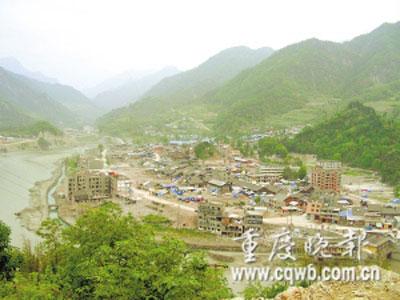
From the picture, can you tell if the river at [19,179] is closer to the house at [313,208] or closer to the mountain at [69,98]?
the house at [313,208]

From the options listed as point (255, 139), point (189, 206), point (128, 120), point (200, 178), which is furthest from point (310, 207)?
point (128, 120)

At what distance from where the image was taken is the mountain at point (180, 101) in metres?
60.3

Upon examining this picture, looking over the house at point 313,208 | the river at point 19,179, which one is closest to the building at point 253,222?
the house at point 313,208

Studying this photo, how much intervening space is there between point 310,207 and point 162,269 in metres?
13.6

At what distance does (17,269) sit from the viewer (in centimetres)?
1044

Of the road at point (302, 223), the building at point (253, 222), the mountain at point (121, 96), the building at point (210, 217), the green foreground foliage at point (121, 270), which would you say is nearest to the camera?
the green foreground foliage at point (121, 270)

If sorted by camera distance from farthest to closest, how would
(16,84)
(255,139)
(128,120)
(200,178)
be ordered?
(16,84)
(128,120)
(255,139)
(200,178)

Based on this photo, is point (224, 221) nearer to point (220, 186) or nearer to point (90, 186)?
point (220, 186)

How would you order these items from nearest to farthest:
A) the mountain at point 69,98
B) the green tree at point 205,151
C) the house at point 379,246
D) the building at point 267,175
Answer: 1. the house at point 379,246
2. the building at point 267,175
3. the green tree at point 205,151
4. the mountain at point 69,98

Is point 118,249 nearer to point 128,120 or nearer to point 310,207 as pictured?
point 310,207

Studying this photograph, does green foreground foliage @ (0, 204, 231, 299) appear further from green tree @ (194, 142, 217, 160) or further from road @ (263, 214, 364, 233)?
green tree @ (194, 142, 217, 160)

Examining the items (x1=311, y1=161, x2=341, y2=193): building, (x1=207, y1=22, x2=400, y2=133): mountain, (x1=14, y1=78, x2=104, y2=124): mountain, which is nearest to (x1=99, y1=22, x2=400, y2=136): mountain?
(x1=207, y1=22, x2=400, y2=133): mountain

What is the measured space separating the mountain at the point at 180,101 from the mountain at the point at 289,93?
0.18m

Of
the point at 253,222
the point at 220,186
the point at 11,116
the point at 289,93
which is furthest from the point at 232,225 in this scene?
the point at 11,116
